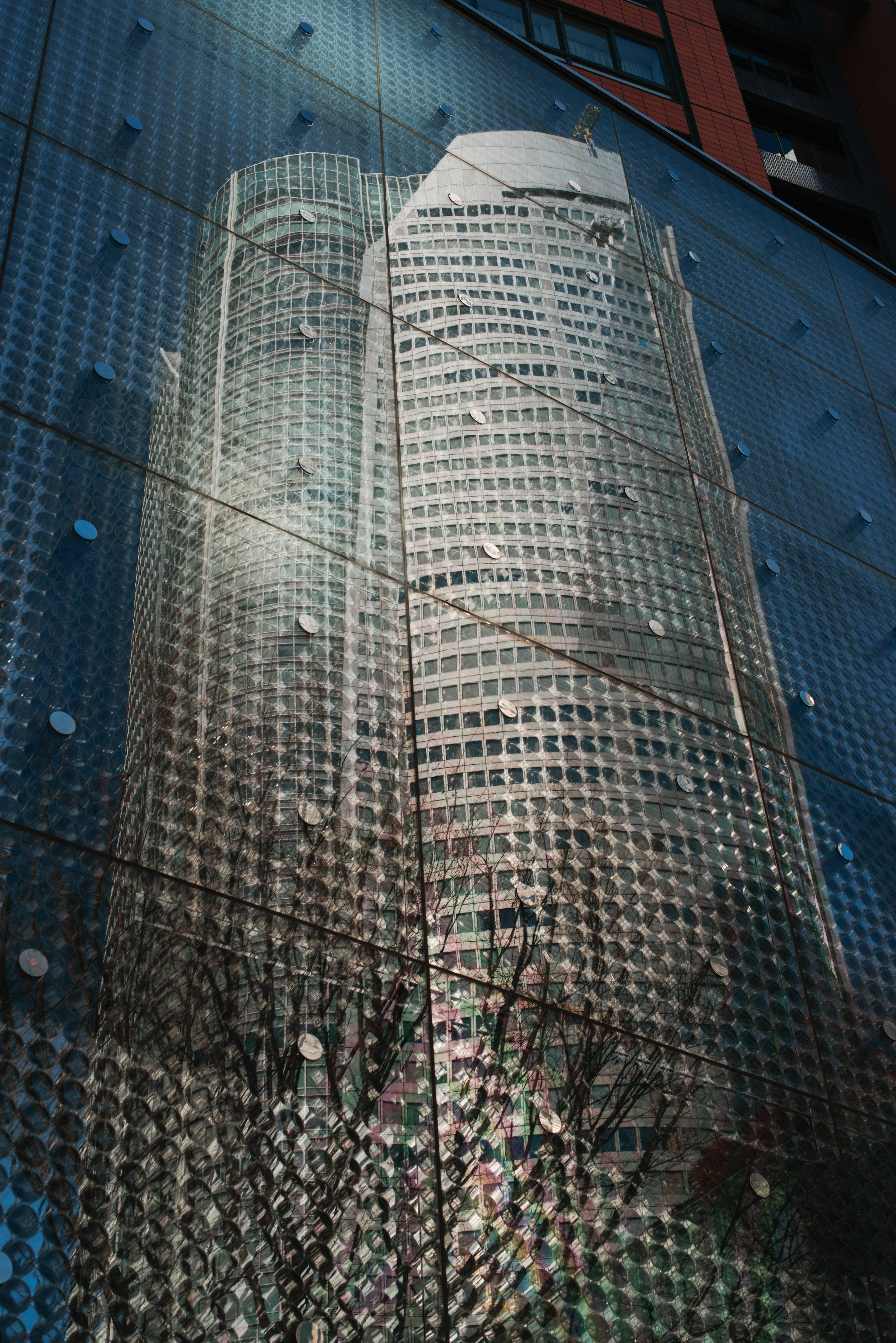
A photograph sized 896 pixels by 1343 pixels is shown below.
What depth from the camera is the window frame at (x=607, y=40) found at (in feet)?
54.5

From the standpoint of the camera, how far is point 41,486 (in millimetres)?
4113

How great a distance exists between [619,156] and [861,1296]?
7.47 metres

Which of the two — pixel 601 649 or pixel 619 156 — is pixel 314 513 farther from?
pixel 619 156

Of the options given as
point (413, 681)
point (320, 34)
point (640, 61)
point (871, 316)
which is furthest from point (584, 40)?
point (413, 681)

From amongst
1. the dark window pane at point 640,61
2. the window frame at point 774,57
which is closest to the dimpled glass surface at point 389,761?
the dark window pane at point 640,61

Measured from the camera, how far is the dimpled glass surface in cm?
332

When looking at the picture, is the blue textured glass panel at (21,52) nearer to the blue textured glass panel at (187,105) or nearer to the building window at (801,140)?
the blue textured glass panel at (187,105)

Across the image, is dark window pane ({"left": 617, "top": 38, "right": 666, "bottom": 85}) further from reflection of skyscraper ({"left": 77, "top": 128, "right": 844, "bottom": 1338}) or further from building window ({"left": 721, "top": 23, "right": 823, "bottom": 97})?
reflection of skyscraper ({"left": 77, "top": 128, "right": 844, "bottom": 1338})

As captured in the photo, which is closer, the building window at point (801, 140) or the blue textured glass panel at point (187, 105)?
the blue textured glass panel at point (187, 105)

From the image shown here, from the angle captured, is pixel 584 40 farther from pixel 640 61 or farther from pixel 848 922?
pixel 848 922

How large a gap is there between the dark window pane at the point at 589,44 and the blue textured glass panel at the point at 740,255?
28.7ft

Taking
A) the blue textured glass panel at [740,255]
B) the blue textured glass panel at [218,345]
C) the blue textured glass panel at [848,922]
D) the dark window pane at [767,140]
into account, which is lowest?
the blue textured glass panel at [848,922]

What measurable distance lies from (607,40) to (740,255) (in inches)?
421

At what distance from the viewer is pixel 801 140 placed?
850 inches
